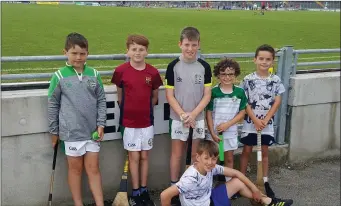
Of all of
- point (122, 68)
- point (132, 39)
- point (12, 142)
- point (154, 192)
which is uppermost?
point (132, 39)

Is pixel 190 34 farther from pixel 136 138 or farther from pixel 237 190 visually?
pixel 237 190

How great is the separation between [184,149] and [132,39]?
144 centimetres

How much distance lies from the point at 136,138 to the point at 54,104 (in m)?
0.87

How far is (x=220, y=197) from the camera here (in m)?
4.09

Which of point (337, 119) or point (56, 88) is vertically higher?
point (56, 88)

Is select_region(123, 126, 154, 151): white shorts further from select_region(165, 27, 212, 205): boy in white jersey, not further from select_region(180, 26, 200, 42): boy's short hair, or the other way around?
select_region(180, 26, 200, 42): boy's short hair

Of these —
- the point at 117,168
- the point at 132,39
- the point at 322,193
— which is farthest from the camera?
the point at 322,193

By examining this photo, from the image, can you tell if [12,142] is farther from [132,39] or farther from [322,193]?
[322,193]

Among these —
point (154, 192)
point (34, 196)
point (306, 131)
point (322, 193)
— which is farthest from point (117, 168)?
point (306, 131)

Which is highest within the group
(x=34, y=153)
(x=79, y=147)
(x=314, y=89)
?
(x=314, y=89)

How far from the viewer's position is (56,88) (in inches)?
149

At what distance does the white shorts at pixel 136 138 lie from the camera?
4.18m

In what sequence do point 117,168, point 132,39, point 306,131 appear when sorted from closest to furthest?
point 132,39, point 117,168, point 306,131

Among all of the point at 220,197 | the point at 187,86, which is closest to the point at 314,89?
the point at 187,86
